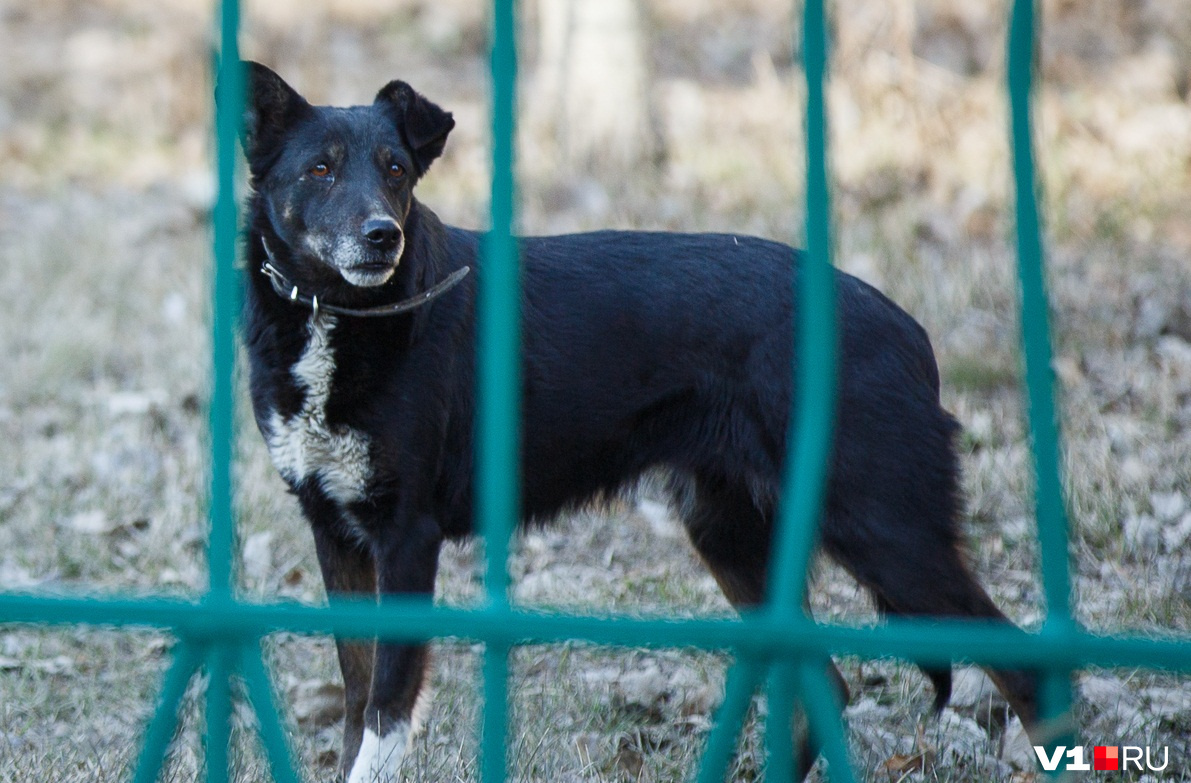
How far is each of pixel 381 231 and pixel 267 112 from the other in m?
0.50

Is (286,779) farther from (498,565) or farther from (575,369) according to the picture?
(575,369)

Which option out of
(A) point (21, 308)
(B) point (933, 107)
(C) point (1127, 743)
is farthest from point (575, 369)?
(B) point (933, 107)

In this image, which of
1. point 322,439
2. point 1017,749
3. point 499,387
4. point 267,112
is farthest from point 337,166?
point 1017,749

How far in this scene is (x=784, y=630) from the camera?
151cm

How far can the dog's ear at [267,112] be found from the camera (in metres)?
3.36

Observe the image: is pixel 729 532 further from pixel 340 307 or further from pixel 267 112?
pixel 267 112

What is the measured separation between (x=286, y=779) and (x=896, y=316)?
2.29m

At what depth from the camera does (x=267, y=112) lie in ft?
11.2

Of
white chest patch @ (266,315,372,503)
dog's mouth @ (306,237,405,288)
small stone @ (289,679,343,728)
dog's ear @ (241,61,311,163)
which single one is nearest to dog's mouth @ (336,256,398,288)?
dog's mouth @ (306,237,405,288)

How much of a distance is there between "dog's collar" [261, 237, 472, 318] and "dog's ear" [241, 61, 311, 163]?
0.27 metres

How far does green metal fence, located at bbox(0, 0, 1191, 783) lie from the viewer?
1.50 m

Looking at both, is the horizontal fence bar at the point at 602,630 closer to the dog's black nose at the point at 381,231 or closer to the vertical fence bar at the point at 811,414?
the vertical fence bar at the point at 811,414

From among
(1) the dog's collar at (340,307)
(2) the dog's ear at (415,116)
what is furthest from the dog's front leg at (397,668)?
(2) the dog's ear at (415,116)

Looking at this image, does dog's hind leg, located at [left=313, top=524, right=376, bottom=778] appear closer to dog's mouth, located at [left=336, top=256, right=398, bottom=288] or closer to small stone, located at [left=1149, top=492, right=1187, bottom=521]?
dog's mouth, located at [left=336, top=256, right=398, bottom=288]
